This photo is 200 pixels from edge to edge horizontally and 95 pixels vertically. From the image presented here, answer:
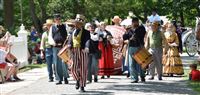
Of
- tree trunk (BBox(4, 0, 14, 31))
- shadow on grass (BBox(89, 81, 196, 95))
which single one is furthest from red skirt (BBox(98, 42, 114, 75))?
tree trunk (BBox(4, 0, 14, 31))

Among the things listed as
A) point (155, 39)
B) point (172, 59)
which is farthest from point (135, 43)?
point (172, 59)

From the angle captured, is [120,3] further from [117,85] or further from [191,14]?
[117,85]

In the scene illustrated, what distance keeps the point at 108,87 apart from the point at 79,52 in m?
1.49

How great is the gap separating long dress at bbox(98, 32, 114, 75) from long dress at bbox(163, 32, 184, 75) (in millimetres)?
1752

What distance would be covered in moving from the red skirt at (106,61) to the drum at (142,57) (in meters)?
Result: 2.36

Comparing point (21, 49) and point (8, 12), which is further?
point (8, 12)

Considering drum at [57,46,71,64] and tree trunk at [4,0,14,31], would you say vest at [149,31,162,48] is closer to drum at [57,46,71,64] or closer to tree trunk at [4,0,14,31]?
drum at [57,46,71,64]

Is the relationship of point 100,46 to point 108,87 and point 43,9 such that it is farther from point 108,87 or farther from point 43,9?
point 43,9

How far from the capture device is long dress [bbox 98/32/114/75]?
19.4 metres

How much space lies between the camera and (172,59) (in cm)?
1972

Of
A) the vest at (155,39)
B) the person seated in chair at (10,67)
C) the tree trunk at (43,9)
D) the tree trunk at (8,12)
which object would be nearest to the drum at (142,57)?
the vest at (155,39)

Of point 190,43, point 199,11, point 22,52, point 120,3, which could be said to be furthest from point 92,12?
point 199,11

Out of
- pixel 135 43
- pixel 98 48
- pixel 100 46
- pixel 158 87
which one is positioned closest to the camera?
pixel 158 87

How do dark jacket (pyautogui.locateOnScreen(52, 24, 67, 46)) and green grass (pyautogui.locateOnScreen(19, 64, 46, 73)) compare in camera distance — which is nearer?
dark jacket (pyautogui.locateOnScreen(52, 24, 67, 46))
